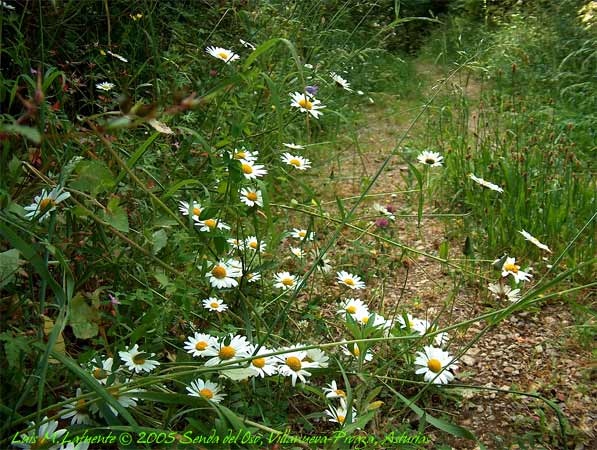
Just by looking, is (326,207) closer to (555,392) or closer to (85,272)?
(555,392)

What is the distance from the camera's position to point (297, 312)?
1.66 meters

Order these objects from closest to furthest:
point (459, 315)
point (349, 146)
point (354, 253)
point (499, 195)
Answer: point (459, 315)
point (354, 253)
point (499, 195)
point (349, 146)

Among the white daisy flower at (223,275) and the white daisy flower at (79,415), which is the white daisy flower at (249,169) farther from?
the white daisy flower at (79,415)

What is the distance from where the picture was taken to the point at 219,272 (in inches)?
56.6

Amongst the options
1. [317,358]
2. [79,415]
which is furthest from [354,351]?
[79,415]

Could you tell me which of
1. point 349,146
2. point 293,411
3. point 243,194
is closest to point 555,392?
point 293,411

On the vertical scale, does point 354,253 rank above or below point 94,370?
above

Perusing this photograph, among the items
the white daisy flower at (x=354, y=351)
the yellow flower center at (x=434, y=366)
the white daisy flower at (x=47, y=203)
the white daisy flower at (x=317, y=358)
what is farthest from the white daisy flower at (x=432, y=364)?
the white daisy flower at (x=47, y=203)

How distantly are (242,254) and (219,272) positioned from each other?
0.89 ft

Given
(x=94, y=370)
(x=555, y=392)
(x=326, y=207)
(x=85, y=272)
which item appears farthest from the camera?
(x=326, y=207)

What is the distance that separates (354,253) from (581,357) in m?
0.77

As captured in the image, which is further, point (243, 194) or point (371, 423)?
point (243, 194)

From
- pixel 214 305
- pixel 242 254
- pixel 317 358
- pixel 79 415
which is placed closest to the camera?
pixel 79 415

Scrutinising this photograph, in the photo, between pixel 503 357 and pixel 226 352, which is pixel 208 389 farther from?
pixel 503 357
